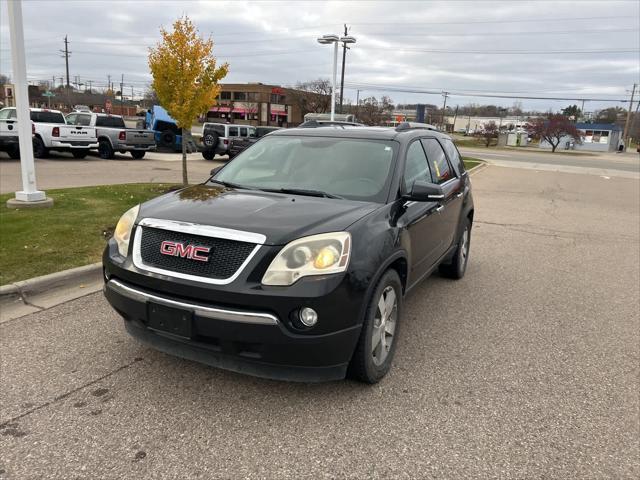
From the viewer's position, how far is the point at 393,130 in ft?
15.1

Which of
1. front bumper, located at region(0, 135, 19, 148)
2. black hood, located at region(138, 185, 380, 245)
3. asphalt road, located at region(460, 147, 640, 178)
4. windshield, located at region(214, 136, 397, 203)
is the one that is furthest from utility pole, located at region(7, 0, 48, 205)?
asphalt road, located at region(460, 147, 640, 178)

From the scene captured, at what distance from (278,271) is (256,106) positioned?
9919 centimetres

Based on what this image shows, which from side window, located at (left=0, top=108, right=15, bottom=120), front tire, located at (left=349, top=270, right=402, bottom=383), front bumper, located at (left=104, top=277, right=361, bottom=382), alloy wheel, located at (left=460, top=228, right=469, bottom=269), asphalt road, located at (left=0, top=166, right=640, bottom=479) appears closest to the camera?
asphalt road, located at (left=0, top=166, right=640, bottom=479)

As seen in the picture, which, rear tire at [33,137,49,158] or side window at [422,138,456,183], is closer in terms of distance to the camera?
side window at [422,138,456,183]

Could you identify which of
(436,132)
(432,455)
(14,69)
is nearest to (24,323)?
(432,455)

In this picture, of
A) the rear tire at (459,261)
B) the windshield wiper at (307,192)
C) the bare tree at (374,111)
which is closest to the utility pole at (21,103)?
the windshield wiper at (307,192)

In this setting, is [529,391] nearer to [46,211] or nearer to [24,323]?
[24,323]

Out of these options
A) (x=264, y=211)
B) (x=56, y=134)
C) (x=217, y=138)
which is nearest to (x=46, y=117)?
(x=56, y=134)

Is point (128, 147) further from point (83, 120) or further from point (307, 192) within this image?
point (307, 192)

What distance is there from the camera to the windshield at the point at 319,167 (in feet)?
12.7

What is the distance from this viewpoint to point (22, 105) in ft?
25.3

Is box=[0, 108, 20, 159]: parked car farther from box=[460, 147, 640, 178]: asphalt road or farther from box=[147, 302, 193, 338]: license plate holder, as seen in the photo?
box=[460, 147, 640, 178]: asphalt road

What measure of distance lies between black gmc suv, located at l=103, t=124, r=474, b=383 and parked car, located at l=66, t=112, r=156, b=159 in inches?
687

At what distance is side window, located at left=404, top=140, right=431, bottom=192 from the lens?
4.13m
